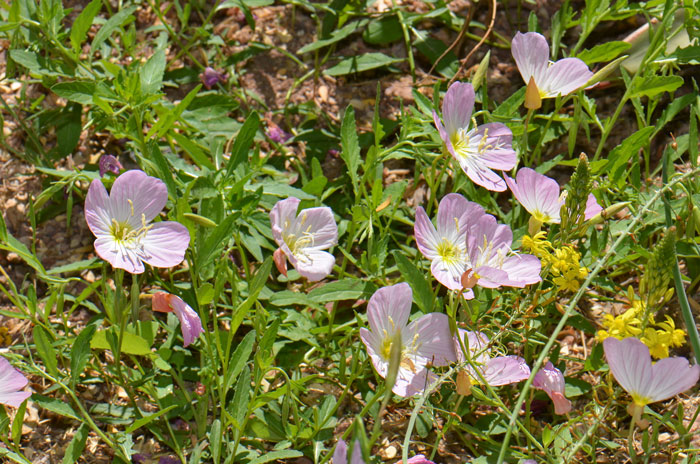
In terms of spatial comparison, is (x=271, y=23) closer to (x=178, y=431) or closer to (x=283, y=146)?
(x=283, y=146)

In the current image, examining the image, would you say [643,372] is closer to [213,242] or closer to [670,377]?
[670,377]

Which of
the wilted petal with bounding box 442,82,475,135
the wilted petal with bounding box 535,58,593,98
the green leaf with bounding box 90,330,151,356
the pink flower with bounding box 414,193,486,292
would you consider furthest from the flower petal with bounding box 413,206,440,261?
the green leaf with bounding box 90,330,151,356


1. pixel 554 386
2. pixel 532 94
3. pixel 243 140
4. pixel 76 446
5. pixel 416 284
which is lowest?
pixel 76 446

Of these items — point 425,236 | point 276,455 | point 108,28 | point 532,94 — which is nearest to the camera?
point 276,455

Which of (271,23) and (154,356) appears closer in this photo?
(154,356)

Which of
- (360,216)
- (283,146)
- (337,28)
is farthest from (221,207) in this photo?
(337,28)

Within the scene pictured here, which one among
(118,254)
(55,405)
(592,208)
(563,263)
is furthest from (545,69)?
(55,405)
